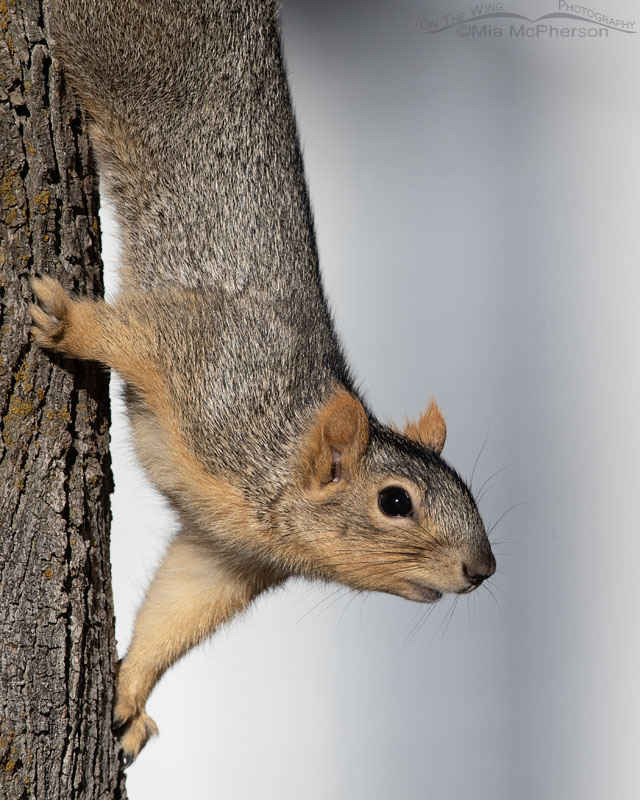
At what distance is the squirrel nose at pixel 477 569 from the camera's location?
7.03ft

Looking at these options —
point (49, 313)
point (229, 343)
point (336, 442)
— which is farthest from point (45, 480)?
point (336, 442)

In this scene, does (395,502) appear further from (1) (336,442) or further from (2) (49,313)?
(2) (49,313)

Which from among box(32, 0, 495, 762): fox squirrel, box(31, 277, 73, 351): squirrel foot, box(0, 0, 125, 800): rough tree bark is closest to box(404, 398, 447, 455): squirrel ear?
box(32, 0, 495, 762): fox squirrel

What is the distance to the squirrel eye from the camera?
2207 mm

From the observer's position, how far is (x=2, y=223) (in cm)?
185

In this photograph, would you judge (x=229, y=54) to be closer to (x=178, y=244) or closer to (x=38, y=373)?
(x=178, y=244)

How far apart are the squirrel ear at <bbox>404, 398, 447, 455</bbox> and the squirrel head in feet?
0.81

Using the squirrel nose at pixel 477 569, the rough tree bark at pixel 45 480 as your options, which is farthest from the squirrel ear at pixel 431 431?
the rough tree bark at pixel 45 480

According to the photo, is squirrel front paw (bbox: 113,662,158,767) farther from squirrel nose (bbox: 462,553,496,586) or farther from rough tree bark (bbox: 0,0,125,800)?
squirrel nose (bbox: 462,553,496,586)

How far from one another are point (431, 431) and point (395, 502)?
1.18 ft

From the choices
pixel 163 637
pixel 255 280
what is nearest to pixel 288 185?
pixel 255 280

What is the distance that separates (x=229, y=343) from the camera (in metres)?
2.21

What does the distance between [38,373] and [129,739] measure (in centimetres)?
91

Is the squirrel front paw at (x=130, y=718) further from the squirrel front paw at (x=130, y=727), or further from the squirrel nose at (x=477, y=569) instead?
the squirrel nose at (x=477, y=569)
